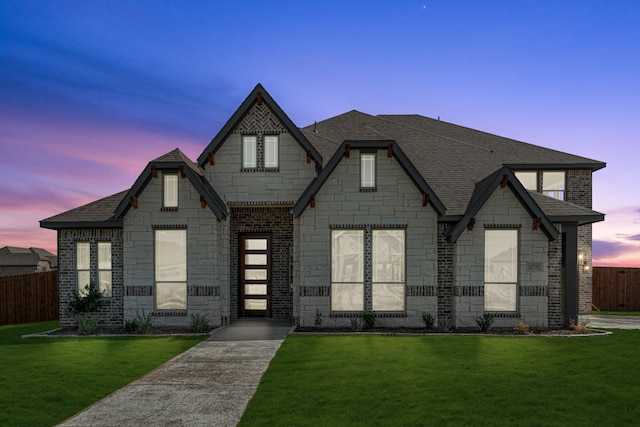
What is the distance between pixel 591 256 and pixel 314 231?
53.2 feet

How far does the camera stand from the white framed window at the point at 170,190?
1430 centimetres

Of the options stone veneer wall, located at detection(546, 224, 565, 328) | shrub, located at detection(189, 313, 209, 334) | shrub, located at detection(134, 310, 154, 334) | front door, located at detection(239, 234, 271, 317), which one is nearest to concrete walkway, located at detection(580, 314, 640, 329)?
stone veneer wall, located at detection(546, 224, 565, 328)

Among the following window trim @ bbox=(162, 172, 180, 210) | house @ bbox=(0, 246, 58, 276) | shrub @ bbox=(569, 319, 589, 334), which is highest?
window trim @ bbox=(162, 172, 180, 210)

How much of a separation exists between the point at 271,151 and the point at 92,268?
7471 millimetres

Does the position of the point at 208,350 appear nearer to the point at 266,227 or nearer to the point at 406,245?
the point at 266,227


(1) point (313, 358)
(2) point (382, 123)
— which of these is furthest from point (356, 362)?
(2) point (382, 123)

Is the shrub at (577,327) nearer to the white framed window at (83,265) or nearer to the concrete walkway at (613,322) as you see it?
the concrete walkway at (613,322)

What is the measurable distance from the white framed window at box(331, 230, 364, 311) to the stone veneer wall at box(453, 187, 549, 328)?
3.12m

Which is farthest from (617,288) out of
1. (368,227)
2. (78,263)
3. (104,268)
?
(78,263)

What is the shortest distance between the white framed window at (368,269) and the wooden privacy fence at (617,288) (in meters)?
15.8

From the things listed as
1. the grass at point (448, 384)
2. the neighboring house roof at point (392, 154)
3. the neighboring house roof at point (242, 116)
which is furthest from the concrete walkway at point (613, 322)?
the neighboring house roof at point (242, 116)

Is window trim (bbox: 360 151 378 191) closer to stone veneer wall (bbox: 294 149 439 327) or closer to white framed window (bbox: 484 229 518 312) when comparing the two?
stone veneer wall (bbox: 294 149 439 327)

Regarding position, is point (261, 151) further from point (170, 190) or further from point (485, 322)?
point (485, 322)

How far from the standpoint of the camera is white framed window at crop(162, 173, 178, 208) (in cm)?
1430
